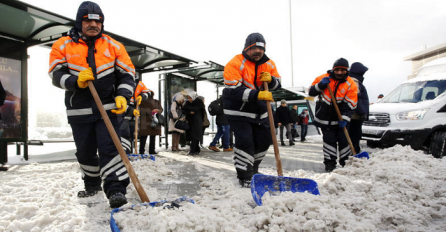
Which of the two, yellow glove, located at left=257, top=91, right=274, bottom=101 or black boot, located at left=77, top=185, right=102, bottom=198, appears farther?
yellow glove, located at left=257, top=91, right=274, bottom=101

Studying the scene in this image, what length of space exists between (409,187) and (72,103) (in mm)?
3619

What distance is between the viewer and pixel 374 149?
8.25 metres

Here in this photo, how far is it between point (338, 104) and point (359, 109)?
712mm

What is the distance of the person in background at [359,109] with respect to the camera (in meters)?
5.60

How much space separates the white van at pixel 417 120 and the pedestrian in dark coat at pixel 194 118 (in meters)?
4.16

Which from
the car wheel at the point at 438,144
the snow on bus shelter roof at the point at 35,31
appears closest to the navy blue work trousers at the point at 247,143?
the snow on bus shelter roof at the point at 35,31

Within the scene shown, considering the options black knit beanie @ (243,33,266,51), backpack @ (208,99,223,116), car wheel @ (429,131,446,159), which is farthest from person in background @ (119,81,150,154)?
car wheel @ (429,131,446,159)

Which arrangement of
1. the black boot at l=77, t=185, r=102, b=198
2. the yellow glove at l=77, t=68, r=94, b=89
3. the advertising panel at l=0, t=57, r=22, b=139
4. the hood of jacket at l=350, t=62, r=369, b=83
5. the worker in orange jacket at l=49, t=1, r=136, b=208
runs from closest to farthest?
the yellow glove at l=77, t=68, r=94, b=89
the worker in orange jacket at l=49, t=1, r=136, b=208
the black boot at l=77, t=185, r=102, b=198
the advertising panel at l=0, t=57, r=22, b=139
the hood of jacket at l=350, t=62, r=369, b=83

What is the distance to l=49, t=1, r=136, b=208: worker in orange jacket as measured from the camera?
281 centimetres

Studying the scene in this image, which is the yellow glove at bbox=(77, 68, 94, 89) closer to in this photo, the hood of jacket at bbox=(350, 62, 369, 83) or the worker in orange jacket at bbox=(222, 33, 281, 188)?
the worker in orange jacket at bbox=(222, 33, 281, 188)

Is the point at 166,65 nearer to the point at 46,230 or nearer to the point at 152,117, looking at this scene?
the point at 152,117

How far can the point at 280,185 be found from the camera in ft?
9.37

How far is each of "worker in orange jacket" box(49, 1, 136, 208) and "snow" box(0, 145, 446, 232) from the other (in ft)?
1.42

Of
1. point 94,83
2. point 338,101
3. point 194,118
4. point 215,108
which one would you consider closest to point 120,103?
point 94,83
